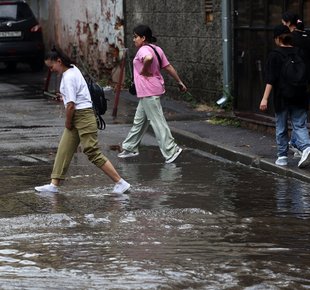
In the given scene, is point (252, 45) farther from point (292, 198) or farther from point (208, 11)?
point (292, 198)

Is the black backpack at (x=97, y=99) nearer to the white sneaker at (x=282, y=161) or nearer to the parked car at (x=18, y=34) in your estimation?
the white sneaker at (x=282, y=161)

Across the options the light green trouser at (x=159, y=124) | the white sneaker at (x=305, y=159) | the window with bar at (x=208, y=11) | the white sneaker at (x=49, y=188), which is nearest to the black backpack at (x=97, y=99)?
the white sneaker at (x=49, y=188)

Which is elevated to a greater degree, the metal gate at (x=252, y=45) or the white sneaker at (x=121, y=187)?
the metal gate at (x=252, y=45)

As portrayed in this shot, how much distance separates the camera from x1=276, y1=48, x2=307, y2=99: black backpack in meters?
10.8

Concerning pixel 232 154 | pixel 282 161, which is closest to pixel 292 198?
pixel 282 161

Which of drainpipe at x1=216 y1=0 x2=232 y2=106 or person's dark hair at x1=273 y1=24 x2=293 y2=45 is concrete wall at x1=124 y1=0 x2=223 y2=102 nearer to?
drainpipe at x1=216 y1=0 x2=232 y2=106

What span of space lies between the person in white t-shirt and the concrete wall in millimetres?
6341

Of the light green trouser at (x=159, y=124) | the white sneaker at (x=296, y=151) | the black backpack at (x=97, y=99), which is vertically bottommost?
the white sneaker at (x=296, y=151)

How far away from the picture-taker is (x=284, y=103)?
36.0 feet

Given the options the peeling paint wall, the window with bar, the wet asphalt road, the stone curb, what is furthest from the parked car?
the wet asphalt road

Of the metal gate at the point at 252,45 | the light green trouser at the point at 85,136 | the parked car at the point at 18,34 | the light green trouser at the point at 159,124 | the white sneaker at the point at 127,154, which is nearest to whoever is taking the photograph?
the light green trouser at the point at 85,136

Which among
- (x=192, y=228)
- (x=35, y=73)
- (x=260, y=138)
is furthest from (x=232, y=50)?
(x=35, y=73)

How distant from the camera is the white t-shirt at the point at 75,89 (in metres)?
9.80

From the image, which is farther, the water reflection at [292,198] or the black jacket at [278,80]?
the black jacket at [278,80]
